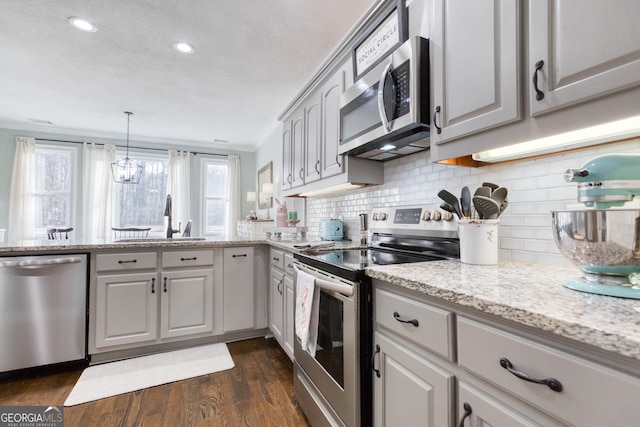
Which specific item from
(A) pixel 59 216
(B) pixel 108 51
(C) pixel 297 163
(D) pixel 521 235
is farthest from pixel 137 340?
(A) pixel 59 216

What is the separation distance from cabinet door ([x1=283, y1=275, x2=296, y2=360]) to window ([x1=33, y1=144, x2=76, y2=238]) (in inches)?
185

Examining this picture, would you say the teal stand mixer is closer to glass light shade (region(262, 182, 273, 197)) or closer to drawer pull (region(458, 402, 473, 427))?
drawer pull (region(458, 402, 473, 427))

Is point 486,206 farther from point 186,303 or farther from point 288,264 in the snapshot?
point 186,303

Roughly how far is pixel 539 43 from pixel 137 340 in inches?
118

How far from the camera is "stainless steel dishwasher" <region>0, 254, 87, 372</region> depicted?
6.79ft

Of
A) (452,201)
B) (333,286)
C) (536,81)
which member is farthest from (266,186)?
(536,81)

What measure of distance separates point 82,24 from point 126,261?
181cm

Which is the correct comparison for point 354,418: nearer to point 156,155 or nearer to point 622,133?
point 622,133

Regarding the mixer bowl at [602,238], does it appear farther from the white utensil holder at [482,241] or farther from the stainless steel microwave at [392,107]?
the stainless steel microwave at [392,107]

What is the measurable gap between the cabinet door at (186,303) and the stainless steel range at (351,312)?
117 centimetres

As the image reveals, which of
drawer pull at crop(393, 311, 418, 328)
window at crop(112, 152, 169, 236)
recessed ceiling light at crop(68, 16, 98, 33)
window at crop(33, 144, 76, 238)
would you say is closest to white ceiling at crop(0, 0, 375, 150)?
recessed ceiling light at crop(68, 16, 98, 33)

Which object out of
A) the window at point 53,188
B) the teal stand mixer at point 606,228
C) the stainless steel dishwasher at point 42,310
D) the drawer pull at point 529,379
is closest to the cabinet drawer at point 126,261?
the stainless steel dishwasher at point 42,310

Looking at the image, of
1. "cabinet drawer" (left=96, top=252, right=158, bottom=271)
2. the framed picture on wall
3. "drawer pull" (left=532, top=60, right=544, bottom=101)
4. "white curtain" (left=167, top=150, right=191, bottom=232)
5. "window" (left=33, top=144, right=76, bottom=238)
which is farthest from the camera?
"white curtain" (left=167, top=150, right=191, bottom=232)

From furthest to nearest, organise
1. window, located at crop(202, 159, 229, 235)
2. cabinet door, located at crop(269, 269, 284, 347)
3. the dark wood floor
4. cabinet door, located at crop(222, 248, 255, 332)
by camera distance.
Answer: window, located at crop(202, 159, 229, 235), cabinet door, located at crop(222, 248, 255, 332), cabinet door, located at crop(269, 269, 284, 347), the dark wood floor
